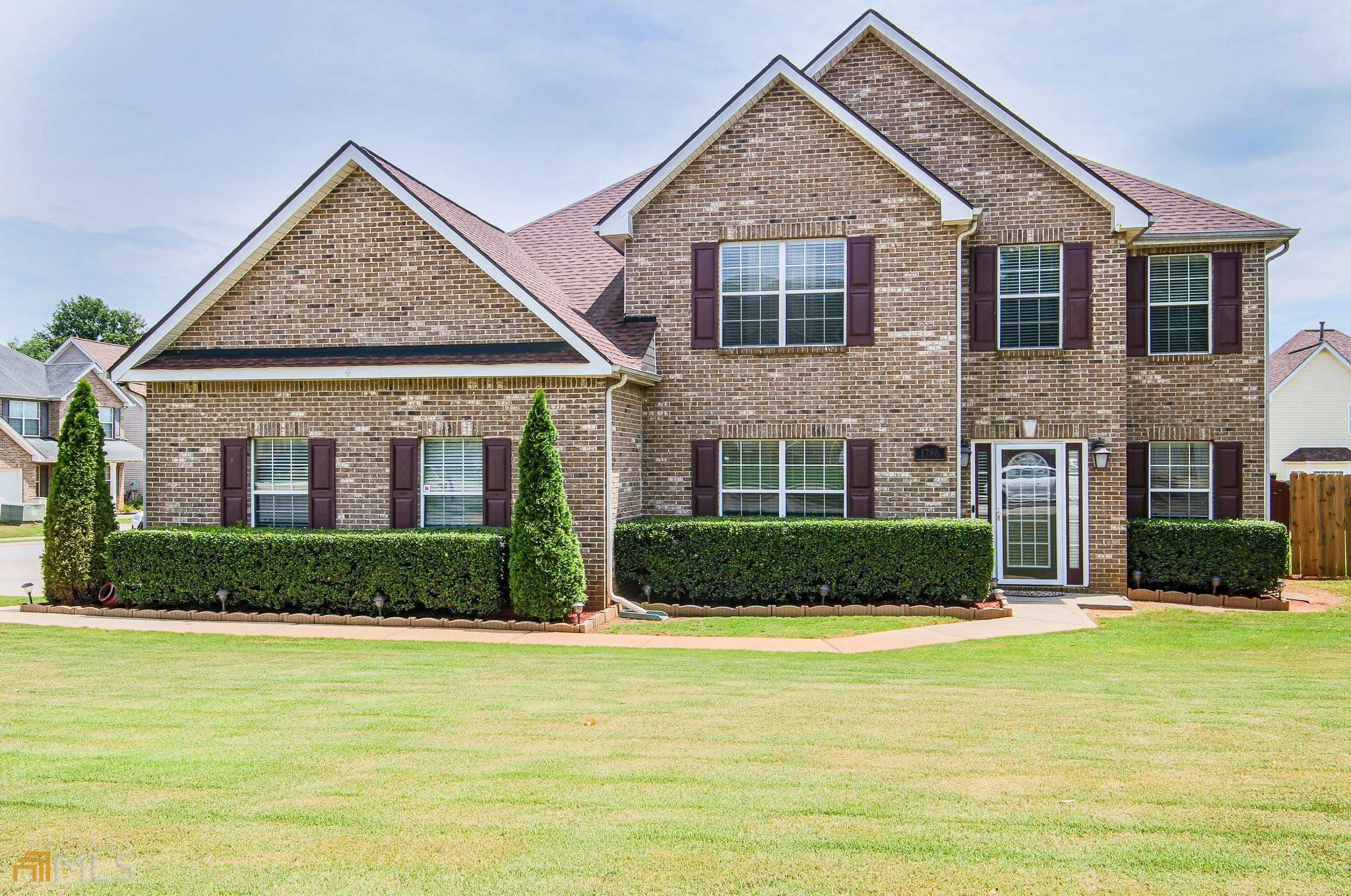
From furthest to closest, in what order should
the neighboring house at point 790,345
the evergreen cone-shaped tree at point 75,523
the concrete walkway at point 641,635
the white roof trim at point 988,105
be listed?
1. the white roof trim at point 988,105
2. the neighboring house at point 790,345
3. the evergreen cone-shaped tree at point 75,523
4. the concrete walkway at point 641,635

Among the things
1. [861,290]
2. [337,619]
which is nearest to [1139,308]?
[861,290]

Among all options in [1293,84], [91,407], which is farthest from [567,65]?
[1293,84]

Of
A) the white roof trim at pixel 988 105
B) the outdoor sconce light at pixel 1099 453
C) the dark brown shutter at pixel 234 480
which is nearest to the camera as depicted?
the dark brown shutter at pixel 234 480

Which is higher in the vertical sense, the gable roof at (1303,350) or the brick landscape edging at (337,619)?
the gable roof at (1303,350)

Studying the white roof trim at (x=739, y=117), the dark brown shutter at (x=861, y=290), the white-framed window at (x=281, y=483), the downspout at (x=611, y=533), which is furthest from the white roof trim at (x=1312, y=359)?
the white-framed window at (x=281, y=483)

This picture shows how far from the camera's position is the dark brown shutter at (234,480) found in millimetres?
14031

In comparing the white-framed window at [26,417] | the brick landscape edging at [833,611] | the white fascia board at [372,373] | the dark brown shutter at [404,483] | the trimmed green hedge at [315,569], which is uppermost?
the white-framed window at [26,417]

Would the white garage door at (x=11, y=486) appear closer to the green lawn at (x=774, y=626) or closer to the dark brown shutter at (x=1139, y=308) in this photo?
the green lawn at (x=774, y=626)

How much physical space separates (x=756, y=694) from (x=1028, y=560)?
8.56m

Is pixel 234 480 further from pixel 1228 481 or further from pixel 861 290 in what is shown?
pixel 1228 481

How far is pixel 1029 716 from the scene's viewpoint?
6.97 meters

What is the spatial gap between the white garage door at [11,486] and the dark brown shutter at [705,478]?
3838 centimetres

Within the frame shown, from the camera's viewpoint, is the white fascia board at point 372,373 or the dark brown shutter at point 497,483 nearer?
the white fascia board at point 372,373

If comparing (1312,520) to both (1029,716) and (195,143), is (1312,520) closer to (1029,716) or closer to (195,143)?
(1029,716)
